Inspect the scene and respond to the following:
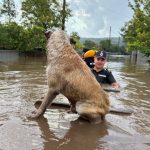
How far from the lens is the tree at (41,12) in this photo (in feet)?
123

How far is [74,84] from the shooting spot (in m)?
6.05

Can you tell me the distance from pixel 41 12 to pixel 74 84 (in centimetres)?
3276

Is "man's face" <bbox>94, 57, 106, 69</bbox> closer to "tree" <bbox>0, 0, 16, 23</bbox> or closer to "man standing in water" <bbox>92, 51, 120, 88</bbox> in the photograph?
"man standing in water" <bbox>92, 51, 120, 88</bbox>

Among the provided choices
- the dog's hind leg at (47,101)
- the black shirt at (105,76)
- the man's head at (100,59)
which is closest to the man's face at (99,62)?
the man's head at (100,59)

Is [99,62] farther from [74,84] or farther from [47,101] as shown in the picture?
[47,101]

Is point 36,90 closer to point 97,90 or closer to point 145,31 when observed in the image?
point 97,90

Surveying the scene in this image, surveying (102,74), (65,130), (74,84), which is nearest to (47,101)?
(74,84)

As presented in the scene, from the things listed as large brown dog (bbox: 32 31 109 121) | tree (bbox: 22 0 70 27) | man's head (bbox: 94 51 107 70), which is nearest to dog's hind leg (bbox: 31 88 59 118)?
large brown dog (bbox: 32 31 109 121)

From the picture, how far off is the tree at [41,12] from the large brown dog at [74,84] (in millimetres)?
31220

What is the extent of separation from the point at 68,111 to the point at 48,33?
5.21 feet

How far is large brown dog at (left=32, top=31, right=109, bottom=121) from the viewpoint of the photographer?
237 inches

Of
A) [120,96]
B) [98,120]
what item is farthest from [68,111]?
[120,96]

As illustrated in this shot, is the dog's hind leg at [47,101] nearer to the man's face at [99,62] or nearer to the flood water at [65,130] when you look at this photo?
the flood water at [65,130]

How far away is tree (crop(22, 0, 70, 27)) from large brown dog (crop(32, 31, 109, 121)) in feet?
102
